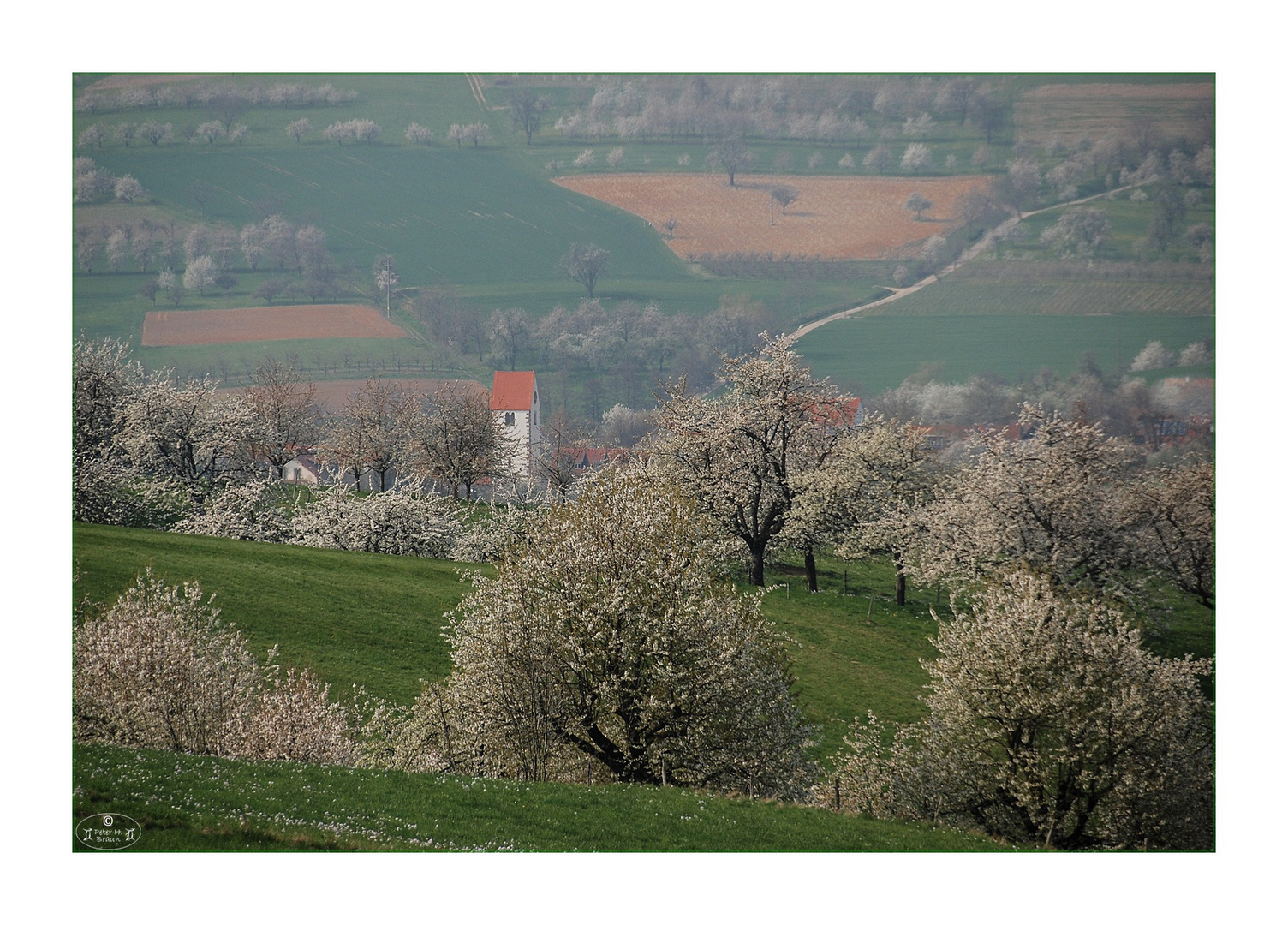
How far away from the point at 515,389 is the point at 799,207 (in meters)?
27.5

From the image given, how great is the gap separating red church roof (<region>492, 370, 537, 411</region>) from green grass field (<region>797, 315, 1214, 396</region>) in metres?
22.2

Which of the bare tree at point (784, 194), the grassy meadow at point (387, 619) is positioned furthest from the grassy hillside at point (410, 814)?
the bare tree at point (784, 194)

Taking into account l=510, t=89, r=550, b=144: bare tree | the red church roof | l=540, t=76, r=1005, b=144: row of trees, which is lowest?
the red church roof

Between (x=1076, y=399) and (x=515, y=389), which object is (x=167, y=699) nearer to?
(x=1076, y=399)

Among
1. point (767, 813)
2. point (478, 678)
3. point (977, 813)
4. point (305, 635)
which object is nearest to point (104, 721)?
point (478, 678)

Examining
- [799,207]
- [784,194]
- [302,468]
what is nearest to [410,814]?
[784,194]

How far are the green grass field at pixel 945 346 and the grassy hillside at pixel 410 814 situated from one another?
21.5 meters

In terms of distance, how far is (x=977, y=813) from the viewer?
18.8 metres

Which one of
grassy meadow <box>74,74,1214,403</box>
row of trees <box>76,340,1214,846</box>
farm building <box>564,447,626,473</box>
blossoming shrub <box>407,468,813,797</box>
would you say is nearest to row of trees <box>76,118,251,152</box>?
grassy meadow <box>74,74,1214,403</box>

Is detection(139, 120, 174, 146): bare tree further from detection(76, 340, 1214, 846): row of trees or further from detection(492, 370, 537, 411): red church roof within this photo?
detection(492, 370, 537, 411): red church roof

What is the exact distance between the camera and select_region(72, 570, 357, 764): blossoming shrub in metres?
17.2

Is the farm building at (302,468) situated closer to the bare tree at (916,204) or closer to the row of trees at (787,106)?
the row of trees at (787,106)

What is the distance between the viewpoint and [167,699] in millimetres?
17266

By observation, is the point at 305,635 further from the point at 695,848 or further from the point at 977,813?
the point at 977,813
